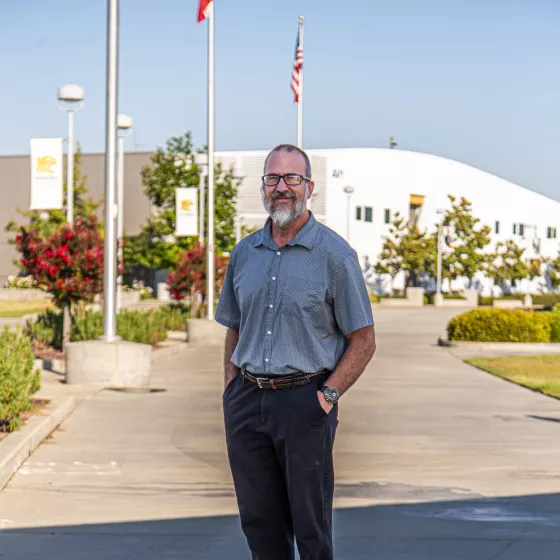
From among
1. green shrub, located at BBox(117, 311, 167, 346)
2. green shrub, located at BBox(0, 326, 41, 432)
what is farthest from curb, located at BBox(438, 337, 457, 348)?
green shrub, located at BBox(0, 326, 41, 432)

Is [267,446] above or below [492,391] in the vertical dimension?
above

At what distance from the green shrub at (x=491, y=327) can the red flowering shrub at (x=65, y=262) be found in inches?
461

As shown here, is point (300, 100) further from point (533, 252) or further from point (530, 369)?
point (533, 252)

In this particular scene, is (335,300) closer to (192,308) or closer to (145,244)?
(192,308)

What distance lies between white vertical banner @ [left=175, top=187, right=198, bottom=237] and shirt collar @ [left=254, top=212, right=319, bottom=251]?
3271cm

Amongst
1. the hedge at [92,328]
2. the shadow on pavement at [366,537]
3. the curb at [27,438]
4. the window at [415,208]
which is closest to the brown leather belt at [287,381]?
the shadow on pavement at [366,537]

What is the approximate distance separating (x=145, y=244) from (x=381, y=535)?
62000 millimetres

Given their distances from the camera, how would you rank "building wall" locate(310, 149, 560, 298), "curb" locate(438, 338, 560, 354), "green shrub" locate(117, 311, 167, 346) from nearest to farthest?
"green shrub" locate(117, 311, 167, 346) → "curb" locate(438, 338, 560, 354) → "building wall" locate(310, 149, 560, 298)

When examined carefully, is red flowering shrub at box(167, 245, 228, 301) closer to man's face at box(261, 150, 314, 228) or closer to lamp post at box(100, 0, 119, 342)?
A: lamp post at box(100, 0, 119, 342)

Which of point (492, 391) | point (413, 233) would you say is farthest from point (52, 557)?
point (413, 233)

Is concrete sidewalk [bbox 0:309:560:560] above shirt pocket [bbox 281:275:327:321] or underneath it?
underneath

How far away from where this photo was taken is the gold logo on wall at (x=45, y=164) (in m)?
28.4

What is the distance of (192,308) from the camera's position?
34.9 metres

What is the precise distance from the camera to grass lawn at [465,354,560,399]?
1880 cm
